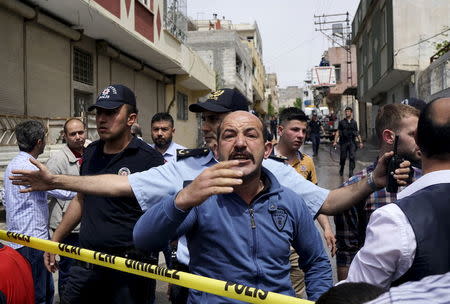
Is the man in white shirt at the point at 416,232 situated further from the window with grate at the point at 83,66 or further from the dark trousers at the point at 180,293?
the window with grate at the point at 83,66

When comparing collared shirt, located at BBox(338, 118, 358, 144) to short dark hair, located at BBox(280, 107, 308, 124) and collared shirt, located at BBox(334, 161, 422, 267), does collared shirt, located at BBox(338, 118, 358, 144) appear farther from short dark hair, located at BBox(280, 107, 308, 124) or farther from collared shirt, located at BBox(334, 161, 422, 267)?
collared shirt, located at BBox(334, 161, 422, 267)

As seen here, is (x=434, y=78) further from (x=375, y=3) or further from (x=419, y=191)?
(x=419, y=191)

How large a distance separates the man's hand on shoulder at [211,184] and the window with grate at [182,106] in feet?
60.2

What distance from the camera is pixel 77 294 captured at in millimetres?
2973

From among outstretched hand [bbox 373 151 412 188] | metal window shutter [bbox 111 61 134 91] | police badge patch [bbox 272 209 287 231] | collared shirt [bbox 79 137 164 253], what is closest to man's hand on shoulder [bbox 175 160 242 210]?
police badge patch [bbox 272 209 287 231]

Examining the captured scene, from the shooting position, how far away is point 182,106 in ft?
68.0

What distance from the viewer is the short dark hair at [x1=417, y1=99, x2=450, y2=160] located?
1592 mm

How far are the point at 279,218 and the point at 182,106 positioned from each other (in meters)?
19.0

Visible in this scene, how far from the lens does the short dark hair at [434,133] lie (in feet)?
5.22

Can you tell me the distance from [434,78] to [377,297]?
43.6ft

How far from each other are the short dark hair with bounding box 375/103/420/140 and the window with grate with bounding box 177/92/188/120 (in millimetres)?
17309

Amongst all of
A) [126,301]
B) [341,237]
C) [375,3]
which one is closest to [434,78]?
[375,3]

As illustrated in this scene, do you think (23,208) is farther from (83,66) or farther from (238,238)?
(83,66)

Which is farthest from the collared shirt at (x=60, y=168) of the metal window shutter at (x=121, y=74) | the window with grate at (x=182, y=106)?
the window with grate at (x=182, y=106)
